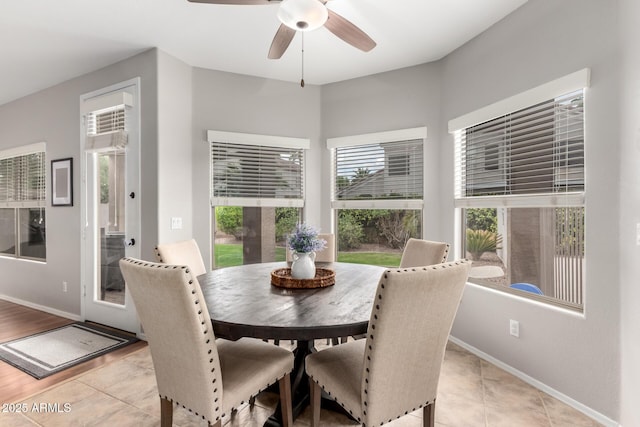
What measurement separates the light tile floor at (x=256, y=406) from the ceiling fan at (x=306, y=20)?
2242 millimetres

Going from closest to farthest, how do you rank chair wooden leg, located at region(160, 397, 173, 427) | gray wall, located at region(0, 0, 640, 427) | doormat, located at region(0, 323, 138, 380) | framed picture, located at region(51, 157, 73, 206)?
chair wooden leg, located at region(160, 397, 173, 427), gray wall, located at region(0, 0, 640, 427), doormat, located at region(0, 323, 138, 380), framed picture, located at region(51, 157, 73, 206)

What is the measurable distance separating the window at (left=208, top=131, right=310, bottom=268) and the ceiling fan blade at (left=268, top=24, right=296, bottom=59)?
1.46m

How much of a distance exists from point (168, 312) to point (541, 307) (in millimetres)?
2362

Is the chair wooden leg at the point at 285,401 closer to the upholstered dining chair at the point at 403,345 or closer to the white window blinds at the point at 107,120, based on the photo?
the upholstered dining chair at the point at 403,345

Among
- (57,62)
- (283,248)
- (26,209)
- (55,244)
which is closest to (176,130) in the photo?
(57,62)

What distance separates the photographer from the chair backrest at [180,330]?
126 centimetres

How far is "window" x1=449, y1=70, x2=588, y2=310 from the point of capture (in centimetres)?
216

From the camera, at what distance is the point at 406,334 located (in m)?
1.29

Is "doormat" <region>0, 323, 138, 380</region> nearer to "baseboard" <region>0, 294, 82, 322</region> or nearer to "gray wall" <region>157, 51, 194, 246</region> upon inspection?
"baseboard" <region>0, 294, 82, 322</region>

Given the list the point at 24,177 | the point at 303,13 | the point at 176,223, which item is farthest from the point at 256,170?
the point at 24,177

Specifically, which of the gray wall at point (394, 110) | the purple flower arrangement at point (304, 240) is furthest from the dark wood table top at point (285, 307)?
the gray wall at point (394, 110)

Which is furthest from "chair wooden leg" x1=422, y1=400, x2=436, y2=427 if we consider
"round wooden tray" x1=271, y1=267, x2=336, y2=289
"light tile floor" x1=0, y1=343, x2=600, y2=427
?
"round wooden tray" x1=271, y1=267, x2=336, y2=289

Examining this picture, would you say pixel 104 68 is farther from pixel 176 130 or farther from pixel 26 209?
pixel 26 209

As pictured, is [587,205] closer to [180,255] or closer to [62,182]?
[180,255]
